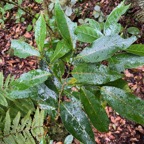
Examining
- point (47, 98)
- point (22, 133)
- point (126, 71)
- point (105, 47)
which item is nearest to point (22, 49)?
point (47, 98)

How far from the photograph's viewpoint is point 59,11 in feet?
2.99

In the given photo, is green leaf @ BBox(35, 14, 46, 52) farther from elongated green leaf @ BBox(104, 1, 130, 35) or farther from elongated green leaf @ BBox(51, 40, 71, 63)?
elongated green leaf @ BBox(104, 1, 130, 35)

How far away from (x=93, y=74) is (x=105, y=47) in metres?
0.10

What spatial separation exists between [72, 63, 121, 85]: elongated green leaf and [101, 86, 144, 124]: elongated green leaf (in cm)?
5

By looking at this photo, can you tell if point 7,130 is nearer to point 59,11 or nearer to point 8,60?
point 59,11

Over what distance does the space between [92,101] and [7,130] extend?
1.21m

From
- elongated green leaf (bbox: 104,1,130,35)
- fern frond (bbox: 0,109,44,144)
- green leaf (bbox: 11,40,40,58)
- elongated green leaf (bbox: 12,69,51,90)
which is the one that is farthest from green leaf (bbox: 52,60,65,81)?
fern frond (bbox: 0,109,44,144)

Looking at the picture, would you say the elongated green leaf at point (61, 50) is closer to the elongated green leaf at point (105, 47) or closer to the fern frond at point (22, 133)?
the elongated green leaf at point (105, 47)

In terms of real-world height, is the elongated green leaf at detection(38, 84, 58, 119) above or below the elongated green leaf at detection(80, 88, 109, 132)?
above

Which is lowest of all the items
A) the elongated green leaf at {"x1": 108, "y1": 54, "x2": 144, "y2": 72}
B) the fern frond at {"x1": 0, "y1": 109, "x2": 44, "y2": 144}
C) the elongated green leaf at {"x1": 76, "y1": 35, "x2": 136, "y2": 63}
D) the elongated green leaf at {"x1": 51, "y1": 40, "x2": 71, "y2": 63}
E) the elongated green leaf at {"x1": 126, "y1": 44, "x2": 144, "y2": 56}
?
the fern frond at {"x1": 0, "y1": 109, "x2": 44, "y2": 144}

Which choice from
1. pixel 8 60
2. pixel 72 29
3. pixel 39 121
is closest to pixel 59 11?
pixel 72 29

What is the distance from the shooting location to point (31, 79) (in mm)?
883

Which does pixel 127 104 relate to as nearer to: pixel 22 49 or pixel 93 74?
pixel 93 74

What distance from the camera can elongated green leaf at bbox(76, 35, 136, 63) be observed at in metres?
0.85
